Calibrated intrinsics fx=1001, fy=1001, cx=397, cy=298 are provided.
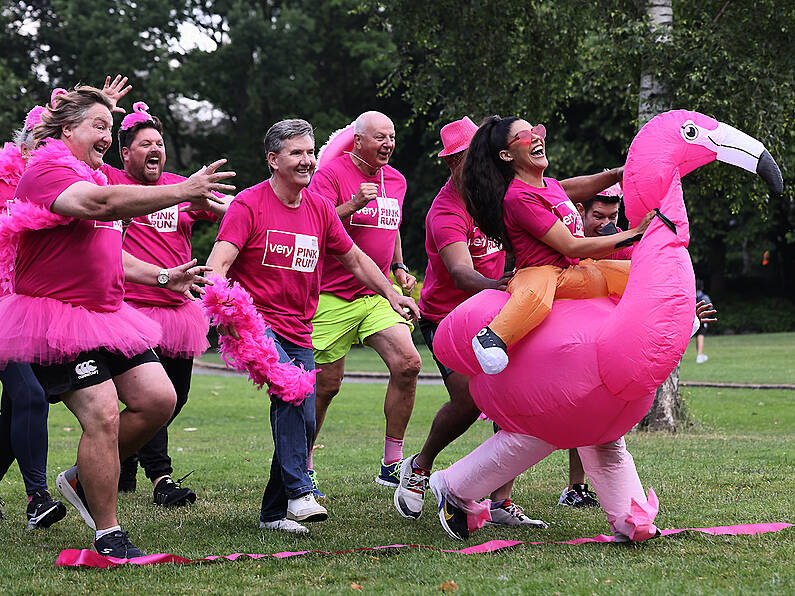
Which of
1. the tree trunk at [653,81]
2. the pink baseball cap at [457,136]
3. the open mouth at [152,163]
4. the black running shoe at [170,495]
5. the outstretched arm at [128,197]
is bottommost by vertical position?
the black running shoe at [170,495]

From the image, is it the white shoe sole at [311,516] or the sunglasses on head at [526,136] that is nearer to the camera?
the sunglasses on head at [526,136]

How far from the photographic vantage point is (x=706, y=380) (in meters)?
18.6

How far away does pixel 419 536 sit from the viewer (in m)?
5.52

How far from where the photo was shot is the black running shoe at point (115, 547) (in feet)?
15.9

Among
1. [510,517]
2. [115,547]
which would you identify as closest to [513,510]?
[510,517]

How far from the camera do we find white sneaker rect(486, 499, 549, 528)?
575 cm

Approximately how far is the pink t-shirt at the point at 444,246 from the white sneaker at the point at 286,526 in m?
1.62

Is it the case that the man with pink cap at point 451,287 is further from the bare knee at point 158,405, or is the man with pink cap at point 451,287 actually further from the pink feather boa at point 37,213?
the pink feather boa at point 37,213

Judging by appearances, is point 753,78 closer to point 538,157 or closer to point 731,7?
point 731,7

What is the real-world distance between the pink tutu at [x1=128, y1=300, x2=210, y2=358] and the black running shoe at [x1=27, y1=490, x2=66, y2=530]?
130 cm

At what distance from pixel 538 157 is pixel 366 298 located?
2069 mm

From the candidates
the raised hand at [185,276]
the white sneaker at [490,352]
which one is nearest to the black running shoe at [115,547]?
the raised hand at [185,276]

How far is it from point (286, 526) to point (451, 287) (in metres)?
1.82

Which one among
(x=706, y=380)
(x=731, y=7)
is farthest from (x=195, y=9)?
(x=731, y=7)
